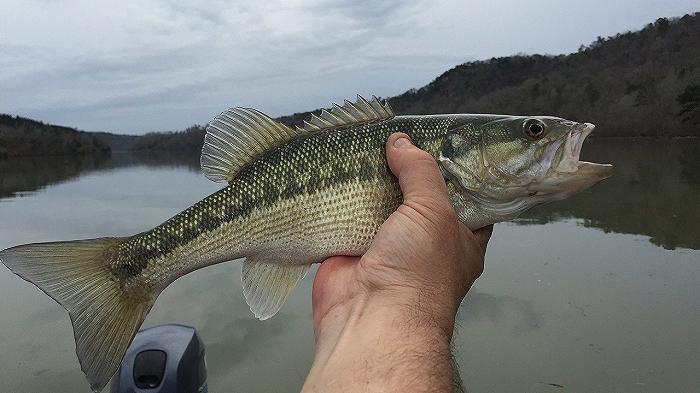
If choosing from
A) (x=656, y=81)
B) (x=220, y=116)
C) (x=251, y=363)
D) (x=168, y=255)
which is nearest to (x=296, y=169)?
(x=220, y=116)

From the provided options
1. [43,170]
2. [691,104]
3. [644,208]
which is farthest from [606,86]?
[43,170]

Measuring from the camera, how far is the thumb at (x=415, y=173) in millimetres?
3166

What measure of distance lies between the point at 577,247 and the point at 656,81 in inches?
3797

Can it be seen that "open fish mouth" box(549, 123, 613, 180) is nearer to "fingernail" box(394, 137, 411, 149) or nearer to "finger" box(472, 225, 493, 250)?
"finger" box(472, 225, 493, 250)

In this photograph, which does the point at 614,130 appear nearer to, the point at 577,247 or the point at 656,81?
the point at 656,81

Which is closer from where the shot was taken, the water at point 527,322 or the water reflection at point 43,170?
the water at point 527,322

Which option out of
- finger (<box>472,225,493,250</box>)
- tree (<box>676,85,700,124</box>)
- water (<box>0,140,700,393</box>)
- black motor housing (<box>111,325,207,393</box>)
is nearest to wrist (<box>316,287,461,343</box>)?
finger (<box>472,225,493,250</box>)

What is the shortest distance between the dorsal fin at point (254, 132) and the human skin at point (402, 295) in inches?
17.8

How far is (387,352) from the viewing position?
2432 mm

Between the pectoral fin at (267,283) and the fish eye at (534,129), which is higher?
the fish eye at (534,129)

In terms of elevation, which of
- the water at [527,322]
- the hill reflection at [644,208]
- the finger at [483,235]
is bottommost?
the hill reflection at [644,208]

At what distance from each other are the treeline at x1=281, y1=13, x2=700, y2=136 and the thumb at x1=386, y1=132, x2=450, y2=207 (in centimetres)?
5635

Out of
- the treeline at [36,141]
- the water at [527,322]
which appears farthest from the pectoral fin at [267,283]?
the treeline at [36,141]

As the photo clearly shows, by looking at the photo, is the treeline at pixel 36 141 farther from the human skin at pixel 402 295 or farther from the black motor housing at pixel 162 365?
the human skin at pixel 402 295
